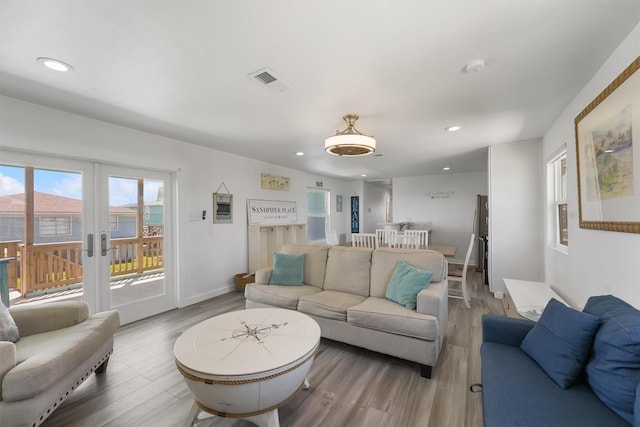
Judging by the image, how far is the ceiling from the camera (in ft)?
4.53

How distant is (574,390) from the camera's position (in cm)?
129

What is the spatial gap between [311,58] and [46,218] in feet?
10.2

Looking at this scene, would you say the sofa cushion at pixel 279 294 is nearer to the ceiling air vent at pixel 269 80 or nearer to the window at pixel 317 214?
the ceiling air vent at pixel 269 80

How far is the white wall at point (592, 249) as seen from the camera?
1608mm

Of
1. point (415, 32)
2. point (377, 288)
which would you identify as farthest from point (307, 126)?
point (377, 288)

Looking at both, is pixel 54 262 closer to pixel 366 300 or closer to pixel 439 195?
pixel 366 300

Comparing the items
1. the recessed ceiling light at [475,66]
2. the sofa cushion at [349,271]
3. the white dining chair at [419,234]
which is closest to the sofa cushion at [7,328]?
the sofa cushion at [349,271]

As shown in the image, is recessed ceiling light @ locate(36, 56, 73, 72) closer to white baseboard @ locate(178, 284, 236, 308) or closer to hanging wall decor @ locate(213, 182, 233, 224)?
hanging wall decor @ locate(213, 182, 233, 224)

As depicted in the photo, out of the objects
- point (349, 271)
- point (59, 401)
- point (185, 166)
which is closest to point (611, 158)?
point (349, 271)

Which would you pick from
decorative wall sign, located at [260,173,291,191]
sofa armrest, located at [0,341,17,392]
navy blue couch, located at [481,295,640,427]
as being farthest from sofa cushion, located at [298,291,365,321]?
decorative wall sign, located at [260,173,291,191]

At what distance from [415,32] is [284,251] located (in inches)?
111

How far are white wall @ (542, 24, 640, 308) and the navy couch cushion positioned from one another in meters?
0.81

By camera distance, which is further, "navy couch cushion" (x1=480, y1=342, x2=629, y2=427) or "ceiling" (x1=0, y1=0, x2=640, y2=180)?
"ceiling" (x1=0, y1=0, x2=640, y2=180)

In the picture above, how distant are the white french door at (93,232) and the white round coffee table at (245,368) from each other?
2119mm
